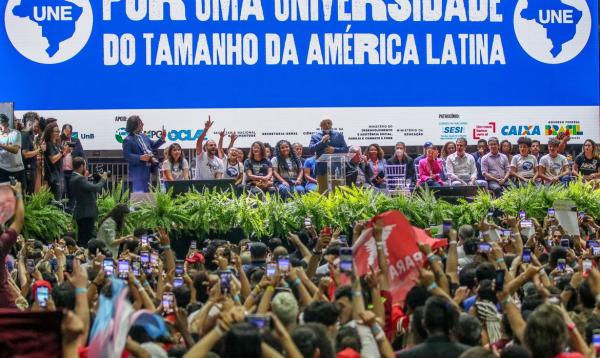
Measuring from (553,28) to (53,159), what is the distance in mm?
10174

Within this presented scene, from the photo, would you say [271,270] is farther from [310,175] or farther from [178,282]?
[310,175]

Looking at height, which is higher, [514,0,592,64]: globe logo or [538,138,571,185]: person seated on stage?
[514,0,592,64]: globe logo

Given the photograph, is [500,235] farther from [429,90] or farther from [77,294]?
[429,90]

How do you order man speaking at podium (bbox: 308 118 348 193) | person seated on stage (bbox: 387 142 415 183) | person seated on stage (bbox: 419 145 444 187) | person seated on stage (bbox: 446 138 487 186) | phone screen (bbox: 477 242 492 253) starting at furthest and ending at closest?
person seated on stage (bbox: 387 142 415 183)
person seated on stage (bbox: 446 138 487 186)
person seated on stage (bbox: 419 145 444 187)
man speaking at podium (bbox: 308 118 348 193)
phone screen (bbox: 477 242 492 253)

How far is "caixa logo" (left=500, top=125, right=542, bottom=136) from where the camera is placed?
861 inches

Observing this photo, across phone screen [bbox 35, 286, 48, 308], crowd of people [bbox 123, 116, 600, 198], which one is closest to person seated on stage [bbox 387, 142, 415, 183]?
crowd of people [bbox 123, 116, 600, 198]

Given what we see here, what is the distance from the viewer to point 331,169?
1712 cm

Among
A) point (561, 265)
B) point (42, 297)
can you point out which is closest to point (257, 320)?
point (42, 297)

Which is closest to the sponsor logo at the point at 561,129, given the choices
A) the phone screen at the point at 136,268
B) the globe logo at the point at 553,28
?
the globe logo at the point at 553,28

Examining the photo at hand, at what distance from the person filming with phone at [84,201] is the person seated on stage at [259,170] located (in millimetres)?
3384

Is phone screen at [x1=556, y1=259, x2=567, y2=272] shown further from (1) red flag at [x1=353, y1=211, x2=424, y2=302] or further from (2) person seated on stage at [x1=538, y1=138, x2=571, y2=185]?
(2) person seated on stage at [x1=538, y1=138, x2=571, y2=185]

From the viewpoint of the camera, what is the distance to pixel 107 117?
21172 mm

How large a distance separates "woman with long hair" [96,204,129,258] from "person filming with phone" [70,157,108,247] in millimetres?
516

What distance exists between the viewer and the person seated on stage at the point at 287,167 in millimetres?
17984
